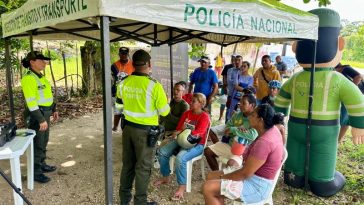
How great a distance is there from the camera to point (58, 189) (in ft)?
13.1

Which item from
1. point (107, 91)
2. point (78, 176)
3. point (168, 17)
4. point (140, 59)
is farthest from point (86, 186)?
point (168, 17)

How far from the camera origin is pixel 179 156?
380 cm

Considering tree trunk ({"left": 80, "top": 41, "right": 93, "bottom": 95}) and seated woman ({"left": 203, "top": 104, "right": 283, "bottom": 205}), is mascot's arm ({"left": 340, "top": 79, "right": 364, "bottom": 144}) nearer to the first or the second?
seated woman ({"left": 203, "top": 104, "right": 283, "bottom": 205})

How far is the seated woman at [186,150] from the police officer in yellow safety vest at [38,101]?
1.50 meters

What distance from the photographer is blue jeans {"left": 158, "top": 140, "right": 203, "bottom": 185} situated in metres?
3.78

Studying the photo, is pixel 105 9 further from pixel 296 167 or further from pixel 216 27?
pixel 296 167

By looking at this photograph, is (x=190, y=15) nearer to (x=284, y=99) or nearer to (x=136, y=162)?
(x=136, y=162)

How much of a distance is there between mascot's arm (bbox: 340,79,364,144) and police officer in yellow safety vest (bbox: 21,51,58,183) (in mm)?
3582

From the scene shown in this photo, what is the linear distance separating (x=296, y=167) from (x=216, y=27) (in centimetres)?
239

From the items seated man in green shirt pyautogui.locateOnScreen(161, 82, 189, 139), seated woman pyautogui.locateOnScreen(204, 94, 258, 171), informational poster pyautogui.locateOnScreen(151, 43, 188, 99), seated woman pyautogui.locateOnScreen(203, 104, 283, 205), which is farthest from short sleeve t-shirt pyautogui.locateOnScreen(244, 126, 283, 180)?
informational poster pyautogui.locateOnScreen(151, 43, 188, 99)

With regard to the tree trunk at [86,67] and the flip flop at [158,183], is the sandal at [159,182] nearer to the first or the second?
the flip flop at [158,183]

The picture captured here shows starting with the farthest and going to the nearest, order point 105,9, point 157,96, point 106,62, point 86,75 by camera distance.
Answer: point 86,75 → point 157,96 → point 106,62 → point 105,9

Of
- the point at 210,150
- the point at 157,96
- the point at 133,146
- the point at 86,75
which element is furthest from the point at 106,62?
the point at 86,75

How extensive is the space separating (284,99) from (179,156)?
1.70 metres
